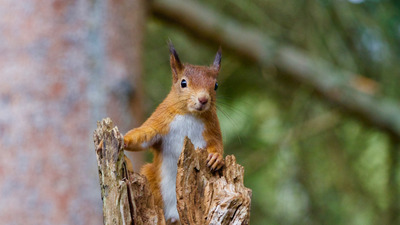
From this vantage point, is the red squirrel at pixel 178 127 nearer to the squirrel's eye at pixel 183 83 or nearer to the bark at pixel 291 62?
the squirrel's eye at pixel 183 83

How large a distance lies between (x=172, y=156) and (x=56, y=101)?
1.15m

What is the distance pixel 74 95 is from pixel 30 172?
0.40 metres

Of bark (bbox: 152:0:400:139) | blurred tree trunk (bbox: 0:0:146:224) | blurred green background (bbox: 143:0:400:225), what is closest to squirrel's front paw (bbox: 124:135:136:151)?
blurred tree trunk (bbox: 0:0:146:224)

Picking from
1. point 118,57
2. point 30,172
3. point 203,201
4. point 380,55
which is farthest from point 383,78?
point 203,201

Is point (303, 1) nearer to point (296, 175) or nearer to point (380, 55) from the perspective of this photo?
point (380, 55)

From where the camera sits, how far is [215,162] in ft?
4.59

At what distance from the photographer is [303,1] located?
359 cm

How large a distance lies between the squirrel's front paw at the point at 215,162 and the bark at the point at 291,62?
2.30 meters

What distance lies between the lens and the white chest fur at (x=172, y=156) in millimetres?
1534

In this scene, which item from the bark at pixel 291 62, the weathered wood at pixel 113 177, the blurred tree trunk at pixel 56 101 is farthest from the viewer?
the bark at pixel 291 62

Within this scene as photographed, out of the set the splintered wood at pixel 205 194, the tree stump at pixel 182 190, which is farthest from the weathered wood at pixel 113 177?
the splintered wood at pixel 205 194

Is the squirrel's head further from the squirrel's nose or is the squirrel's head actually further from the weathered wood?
the weathered wood

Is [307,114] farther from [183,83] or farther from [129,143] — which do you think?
[129,143]

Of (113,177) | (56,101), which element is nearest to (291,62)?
(56,101)
